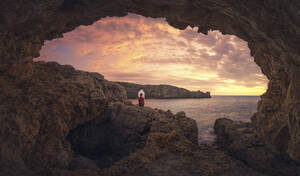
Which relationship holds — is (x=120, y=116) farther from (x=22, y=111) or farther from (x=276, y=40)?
(x=276, y=40)

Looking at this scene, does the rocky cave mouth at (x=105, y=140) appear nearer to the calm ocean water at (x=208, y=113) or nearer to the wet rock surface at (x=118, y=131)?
the wet rock surface at (x=118, y=131)

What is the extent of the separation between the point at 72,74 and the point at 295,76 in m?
9.90

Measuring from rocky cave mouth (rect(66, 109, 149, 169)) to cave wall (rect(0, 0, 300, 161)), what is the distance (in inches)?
135

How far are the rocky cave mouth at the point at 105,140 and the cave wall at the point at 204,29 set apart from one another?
11.2 feet

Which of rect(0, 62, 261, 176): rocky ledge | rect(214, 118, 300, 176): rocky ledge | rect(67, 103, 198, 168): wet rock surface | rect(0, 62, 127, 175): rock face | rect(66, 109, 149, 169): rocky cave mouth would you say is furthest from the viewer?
rect(67, 103, 198, 168): wet rock surface

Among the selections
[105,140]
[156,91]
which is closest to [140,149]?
[105,140]

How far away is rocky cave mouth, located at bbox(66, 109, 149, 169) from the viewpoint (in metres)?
8.88

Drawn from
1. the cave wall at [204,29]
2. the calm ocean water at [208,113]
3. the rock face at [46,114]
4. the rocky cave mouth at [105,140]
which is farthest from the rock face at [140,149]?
the calm ocean water at [208,113]

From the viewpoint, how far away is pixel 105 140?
32.2 ft

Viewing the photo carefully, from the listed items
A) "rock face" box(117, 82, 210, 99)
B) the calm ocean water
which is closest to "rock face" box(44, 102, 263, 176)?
the calm ocean water

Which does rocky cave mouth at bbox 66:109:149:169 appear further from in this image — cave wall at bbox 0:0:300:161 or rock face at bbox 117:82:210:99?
rock face at bbox 117:82:210:99

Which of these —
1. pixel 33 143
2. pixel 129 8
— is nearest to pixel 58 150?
pixel 33 143

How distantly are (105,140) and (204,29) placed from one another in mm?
8005

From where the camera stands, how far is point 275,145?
25.4 ft
